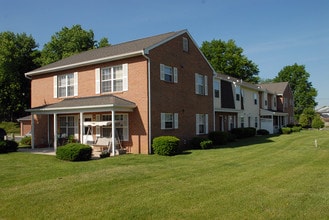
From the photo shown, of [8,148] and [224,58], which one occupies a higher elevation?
[224,58]

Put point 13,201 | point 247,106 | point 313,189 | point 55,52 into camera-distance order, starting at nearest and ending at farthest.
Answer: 1. point 13,201
2. point 313,189
3. point 247,106
4. point 55,52

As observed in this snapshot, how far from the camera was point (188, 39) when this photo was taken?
2338 centimetres

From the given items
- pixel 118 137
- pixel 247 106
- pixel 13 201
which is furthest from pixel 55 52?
pixel 13 201

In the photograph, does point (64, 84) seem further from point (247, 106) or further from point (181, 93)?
point (247, 106)

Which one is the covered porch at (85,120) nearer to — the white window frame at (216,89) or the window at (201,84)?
the window at (201,84)

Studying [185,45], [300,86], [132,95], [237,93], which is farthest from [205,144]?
[300,86]

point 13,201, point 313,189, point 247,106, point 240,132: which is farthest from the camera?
point 247,106

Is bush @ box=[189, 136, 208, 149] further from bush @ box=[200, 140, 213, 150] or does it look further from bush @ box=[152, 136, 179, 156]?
bush @ box=[152, 136, 179, 156]

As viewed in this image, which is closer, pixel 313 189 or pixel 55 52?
pixel 313 189

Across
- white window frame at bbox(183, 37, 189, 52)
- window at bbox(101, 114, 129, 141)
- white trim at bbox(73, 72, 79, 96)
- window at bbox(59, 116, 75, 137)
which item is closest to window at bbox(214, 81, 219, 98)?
white window frame at bbox(183, 37, 189, 52)

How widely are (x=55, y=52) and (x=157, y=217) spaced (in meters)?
46.4

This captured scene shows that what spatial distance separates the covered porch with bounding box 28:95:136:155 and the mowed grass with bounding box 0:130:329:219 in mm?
4293

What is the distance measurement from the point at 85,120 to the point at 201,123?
365 inches

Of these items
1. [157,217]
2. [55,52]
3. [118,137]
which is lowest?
[157,217]
